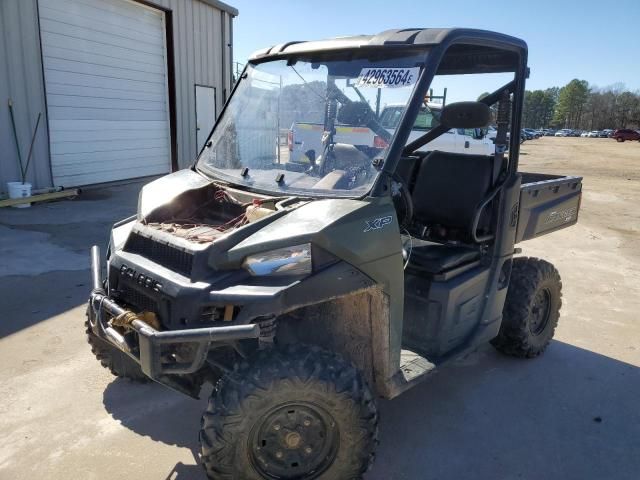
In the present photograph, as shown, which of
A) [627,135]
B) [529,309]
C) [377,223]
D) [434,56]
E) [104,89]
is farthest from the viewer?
[627,135]

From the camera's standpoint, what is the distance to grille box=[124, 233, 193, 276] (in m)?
2.43

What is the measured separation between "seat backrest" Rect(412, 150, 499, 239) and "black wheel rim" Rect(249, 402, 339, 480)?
1.79m

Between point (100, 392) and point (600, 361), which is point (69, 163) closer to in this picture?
point (100, 392)

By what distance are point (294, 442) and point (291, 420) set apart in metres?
0.11

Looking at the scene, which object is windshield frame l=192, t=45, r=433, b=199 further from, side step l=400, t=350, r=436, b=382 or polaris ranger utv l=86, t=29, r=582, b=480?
side step l=400, t=350, r=436, b=382

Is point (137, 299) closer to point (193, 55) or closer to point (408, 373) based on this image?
point (408, 373)

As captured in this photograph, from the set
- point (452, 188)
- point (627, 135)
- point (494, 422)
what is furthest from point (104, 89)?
point (627, 135)

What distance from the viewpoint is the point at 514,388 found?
381cm

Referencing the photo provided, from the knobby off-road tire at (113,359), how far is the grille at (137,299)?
2.62 ft

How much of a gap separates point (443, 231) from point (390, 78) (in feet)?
4.80

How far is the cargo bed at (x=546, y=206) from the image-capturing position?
3.82 m

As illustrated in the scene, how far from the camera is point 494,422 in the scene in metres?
3.37

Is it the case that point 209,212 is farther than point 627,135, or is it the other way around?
point 627,135

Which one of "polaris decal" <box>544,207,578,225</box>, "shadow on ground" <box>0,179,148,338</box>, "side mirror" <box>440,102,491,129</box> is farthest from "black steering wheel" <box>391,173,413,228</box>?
"shadow on ground" <box>0,179,148,338</box>
